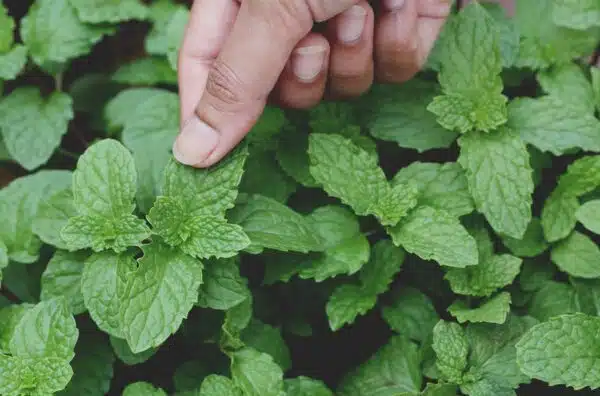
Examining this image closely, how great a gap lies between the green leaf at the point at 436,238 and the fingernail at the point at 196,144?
38cm

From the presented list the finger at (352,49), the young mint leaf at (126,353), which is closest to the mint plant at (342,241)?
the young mint leaf at (126,353)

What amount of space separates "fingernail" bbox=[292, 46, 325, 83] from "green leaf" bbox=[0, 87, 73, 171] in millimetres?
691

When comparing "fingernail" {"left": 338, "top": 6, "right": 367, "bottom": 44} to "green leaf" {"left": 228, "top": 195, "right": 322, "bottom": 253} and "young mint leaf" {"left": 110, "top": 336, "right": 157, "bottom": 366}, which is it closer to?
"green leaf" {"left": 228, "top": 195, "right": 322, "bottom": 253}

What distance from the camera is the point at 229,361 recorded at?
1470 millimetres

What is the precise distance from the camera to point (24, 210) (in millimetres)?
1520

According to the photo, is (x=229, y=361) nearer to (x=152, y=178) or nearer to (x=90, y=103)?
(x=152, y=178)

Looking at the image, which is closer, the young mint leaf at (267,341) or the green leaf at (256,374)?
the green leaf at (256,374)

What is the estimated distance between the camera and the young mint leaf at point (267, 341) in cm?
145

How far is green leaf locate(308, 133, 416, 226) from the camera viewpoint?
4.60ft

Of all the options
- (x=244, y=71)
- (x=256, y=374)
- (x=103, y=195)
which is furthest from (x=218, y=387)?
(x=244, y=71)

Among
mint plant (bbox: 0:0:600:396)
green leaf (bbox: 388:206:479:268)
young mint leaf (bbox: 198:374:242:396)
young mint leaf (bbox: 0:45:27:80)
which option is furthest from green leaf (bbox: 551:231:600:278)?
young mint leaf (bbox: 0:45:27:80)

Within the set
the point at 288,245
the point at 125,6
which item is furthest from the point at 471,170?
the point at 125,6

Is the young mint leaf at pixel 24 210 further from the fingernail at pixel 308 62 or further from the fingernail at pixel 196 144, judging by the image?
the fingernail at pixel 308 62

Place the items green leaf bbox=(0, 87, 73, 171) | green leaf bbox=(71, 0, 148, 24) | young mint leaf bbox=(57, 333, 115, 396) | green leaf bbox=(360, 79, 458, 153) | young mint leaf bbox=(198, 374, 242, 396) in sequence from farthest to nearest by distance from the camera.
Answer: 1. green leaf bbox=(71, 0, 148, 24)
2. green leaf bbox=(0, 87, 73, 171)
3. green leaf bbox=(360, 79, 458, 153)
4. young mint leaf bbox=(57, 333, 115, 396)
5. young mint leaf bbox=(198, 374, 242, 396)
